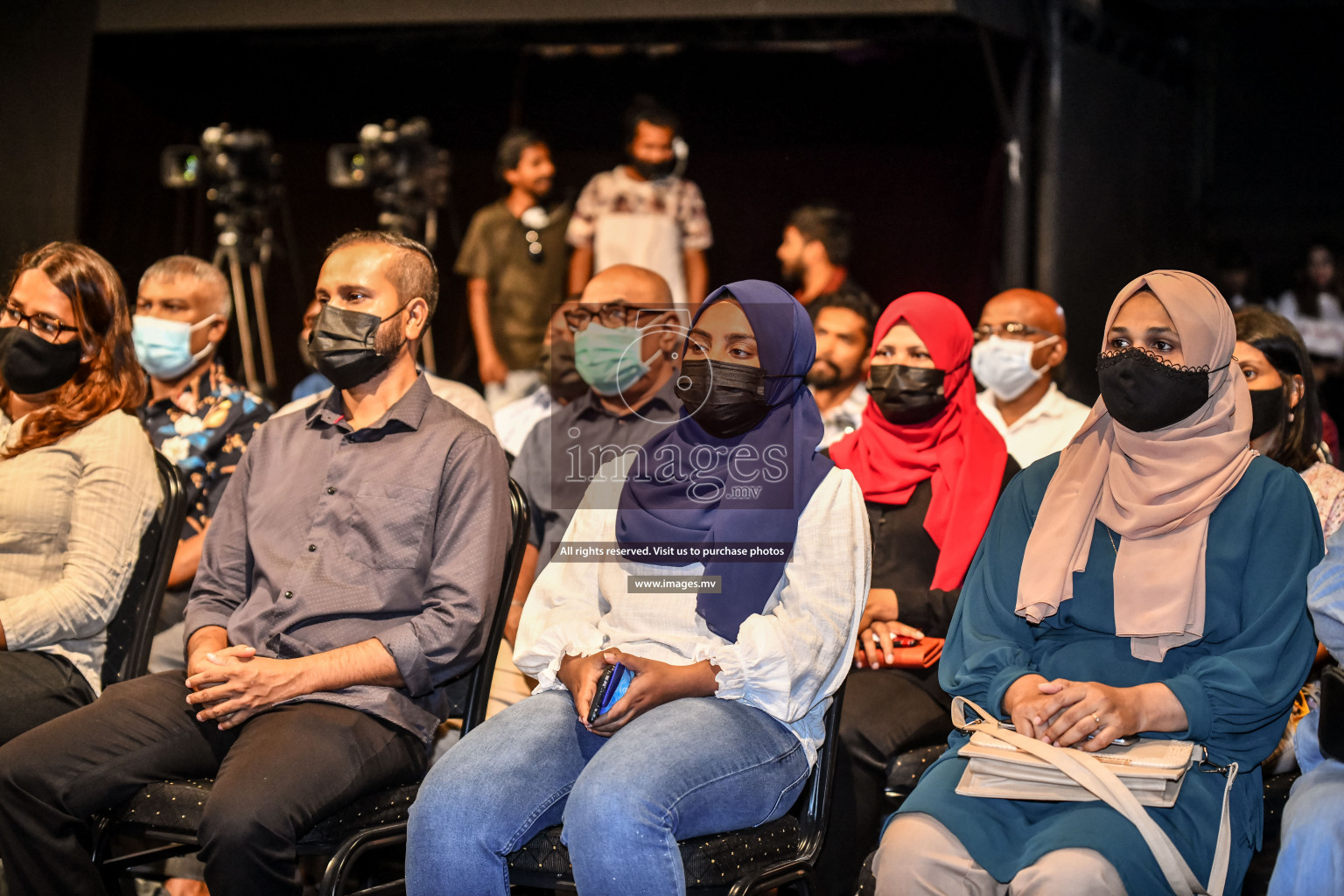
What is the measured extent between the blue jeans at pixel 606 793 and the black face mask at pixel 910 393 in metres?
1.04

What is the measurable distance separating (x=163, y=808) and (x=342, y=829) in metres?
0.37

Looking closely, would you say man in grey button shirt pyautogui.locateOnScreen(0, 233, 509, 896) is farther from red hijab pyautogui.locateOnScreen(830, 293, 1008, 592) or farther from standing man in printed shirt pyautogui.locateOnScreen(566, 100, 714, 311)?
standing man in printed shirt pyautogui.locateOnScreen(566, 100, 714, 311)

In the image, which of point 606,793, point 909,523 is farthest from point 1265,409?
point 606,793

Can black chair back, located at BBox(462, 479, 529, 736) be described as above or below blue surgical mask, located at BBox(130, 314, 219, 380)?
below

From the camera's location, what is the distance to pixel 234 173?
22.0ft

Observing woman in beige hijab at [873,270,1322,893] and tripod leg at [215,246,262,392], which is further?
tripod leg at [215,246,262,392]

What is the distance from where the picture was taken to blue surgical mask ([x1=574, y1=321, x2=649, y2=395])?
3332 mm

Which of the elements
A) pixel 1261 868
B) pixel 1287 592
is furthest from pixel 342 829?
pixel 1261 868

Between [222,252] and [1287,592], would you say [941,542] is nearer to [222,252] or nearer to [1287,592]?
[1287,592]

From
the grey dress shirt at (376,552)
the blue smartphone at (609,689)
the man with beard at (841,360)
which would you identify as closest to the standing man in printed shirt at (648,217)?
the man with beard at (841,360)

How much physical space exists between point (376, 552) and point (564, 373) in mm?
1353

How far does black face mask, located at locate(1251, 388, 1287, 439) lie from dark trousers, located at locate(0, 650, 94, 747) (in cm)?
280

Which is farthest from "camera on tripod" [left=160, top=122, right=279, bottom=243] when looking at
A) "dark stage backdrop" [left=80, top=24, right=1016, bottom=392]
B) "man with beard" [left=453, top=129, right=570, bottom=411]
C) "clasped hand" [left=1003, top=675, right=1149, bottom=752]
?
"clasped hand" [left=1003, top=675, right=1149, bottom=752]

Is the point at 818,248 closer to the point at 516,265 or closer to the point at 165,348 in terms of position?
the point at 516,265
